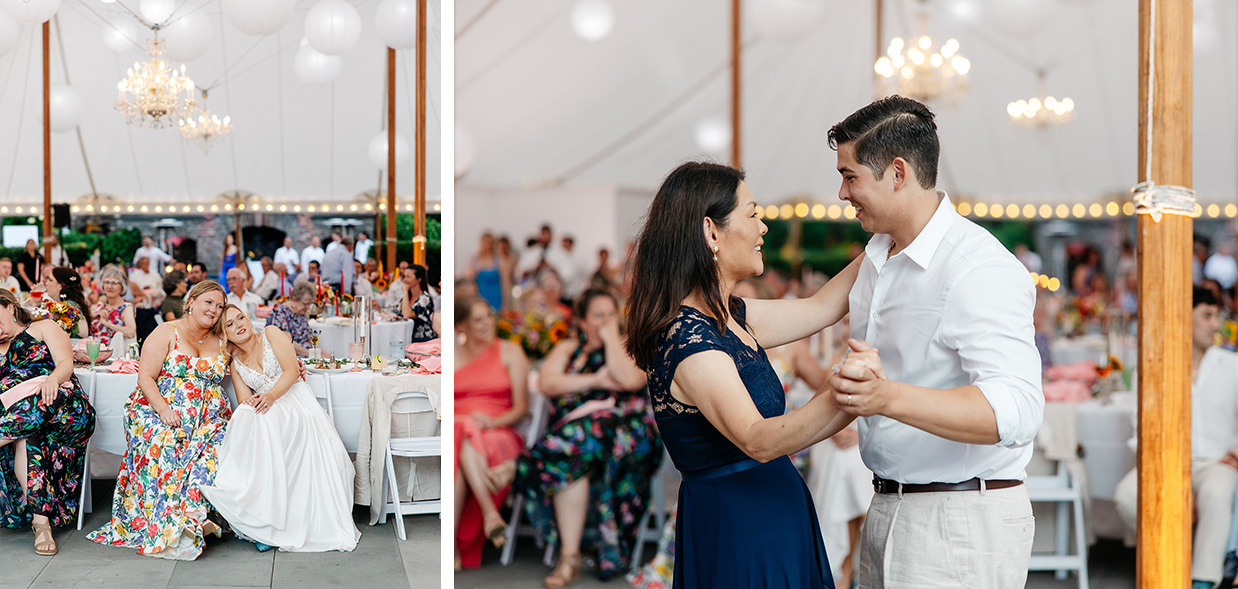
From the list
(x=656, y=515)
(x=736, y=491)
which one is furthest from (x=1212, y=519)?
(x=736, y=491)

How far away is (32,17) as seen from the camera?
6.30 ft

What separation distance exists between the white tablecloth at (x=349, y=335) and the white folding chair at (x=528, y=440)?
201cm

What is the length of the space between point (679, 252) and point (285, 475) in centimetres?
102

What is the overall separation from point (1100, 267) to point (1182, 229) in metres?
8.09

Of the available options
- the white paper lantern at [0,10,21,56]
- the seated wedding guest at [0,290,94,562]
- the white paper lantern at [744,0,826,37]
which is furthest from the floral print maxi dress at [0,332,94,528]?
the white paper lantern at [744,0,826,37]

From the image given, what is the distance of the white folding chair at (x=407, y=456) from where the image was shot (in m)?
2.08

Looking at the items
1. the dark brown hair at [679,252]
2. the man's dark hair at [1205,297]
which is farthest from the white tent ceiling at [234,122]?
the man's dark hair at [1205,297]

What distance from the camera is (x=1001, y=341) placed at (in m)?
1.50

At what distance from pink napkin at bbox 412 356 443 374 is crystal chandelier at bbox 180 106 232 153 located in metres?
0.64

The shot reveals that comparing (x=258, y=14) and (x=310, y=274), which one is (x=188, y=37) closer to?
(x=258, y=14)

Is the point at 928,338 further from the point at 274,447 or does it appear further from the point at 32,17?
the point at 32,17

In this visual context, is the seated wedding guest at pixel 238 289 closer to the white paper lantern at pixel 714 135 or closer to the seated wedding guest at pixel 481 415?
the seated wedding guest at pixel 481 415

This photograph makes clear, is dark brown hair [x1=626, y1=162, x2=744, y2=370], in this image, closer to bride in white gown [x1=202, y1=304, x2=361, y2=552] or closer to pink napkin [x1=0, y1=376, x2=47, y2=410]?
bride in white gown [x1=202, y1=304, x2=361, y2=552]

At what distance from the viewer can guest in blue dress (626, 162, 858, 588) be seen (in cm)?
168
